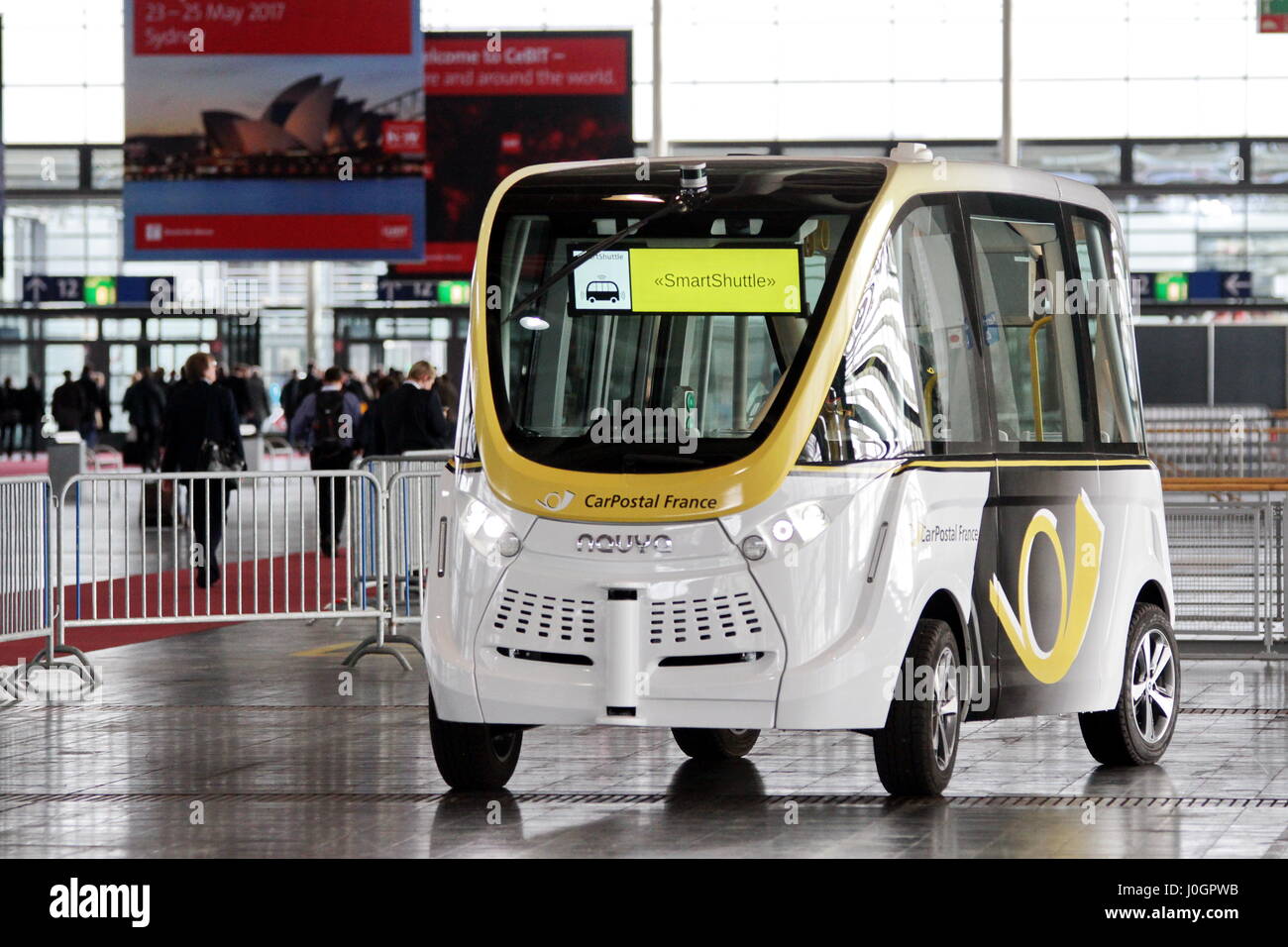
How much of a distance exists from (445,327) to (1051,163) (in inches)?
468

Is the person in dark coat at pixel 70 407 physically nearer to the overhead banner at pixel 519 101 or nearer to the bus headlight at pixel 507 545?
the overhead banner at pixel 519 101

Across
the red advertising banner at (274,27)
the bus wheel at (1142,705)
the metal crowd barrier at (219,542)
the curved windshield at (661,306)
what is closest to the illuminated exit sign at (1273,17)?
the red advertising banner at (274,27)

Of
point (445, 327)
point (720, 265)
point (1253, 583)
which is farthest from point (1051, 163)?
point (720, 265)

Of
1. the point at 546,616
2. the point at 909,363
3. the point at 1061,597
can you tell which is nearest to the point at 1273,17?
the point at 1061,597

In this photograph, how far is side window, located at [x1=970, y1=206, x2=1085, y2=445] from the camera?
949cm

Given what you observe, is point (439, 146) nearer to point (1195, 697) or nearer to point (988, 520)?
point (1195, 697)

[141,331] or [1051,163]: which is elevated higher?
[1051,163]

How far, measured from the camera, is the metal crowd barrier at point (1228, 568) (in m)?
14.4

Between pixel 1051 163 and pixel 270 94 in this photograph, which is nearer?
pixel 270 94

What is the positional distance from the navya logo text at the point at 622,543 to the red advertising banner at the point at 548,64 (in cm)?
1653

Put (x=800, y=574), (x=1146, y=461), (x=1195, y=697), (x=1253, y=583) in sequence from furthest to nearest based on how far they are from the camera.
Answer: (x=1253, y=583)
(x=1195, y=697)
(x=1146, y=461)
(x=800, y=574)

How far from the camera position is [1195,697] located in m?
12.6

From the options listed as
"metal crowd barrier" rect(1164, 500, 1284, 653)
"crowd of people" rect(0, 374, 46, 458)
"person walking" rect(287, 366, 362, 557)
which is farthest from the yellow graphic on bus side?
"crowd of people" rect(0, 374, 46, 458)

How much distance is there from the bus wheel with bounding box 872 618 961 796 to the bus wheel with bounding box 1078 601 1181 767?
1244 millimetres
